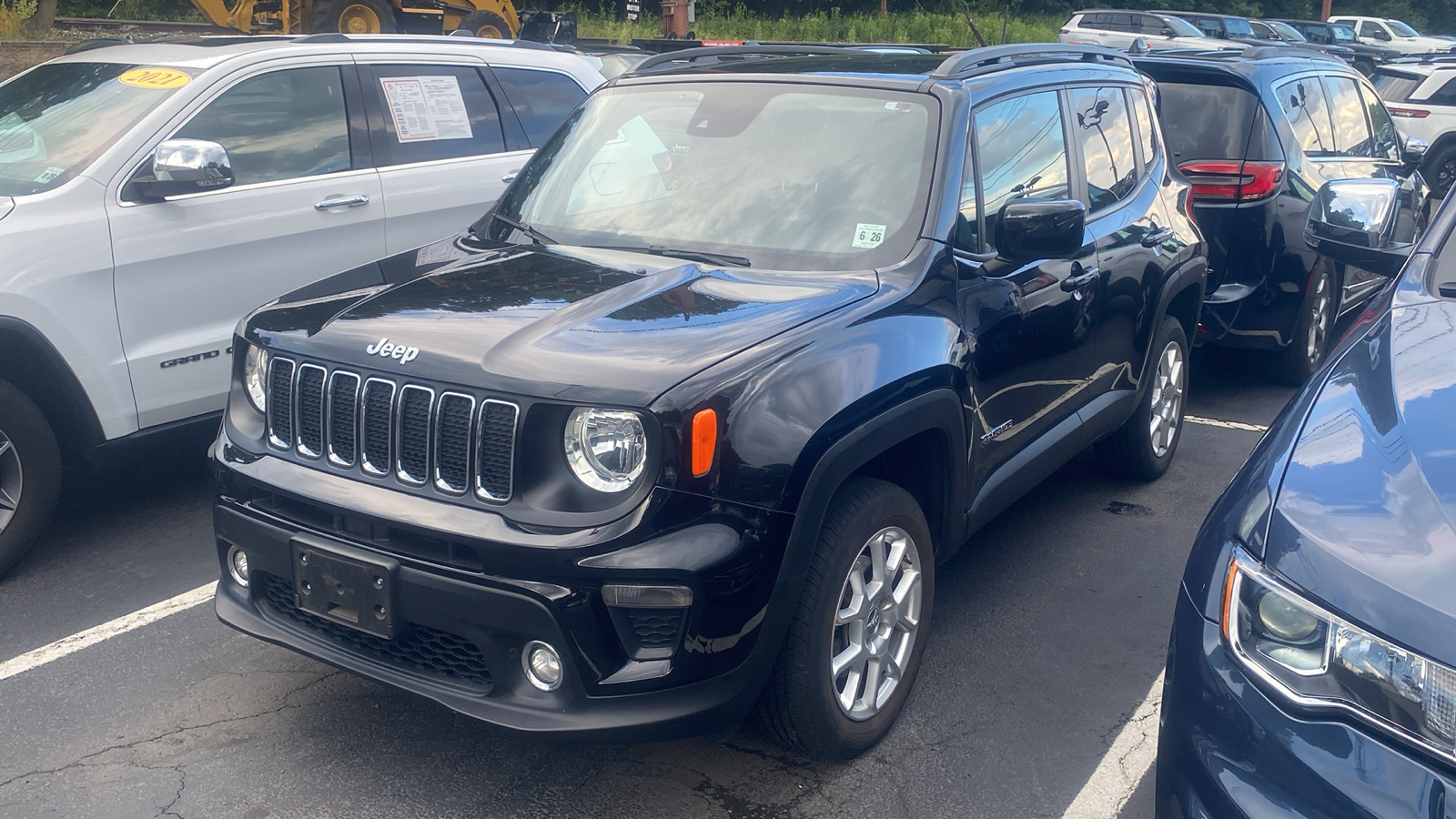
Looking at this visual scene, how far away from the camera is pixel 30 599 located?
4.14 metres

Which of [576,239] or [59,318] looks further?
[59,318]

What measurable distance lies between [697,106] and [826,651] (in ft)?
6.40

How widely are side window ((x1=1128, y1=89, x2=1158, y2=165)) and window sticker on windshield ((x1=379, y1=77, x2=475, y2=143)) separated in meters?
3.05

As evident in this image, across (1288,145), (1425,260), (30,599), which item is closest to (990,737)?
(1425,260)

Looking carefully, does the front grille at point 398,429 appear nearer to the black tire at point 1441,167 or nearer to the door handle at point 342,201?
the door handle at point 342,201

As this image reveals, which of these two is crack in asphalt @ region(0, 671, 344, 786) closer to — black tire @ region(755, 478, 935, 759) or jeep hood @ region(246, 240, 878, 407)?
jeep hood @ region(246, 240, 878, 407)

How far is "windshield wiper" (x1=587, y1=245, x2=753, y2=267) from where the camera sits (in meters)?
3.52

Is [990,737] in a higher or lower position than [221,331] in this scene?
lower

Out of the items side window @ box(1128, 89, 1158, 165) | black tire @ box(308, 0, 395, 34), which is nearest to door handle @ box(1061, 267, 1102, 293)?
side window @ box(1128, 89, 1158, 165)

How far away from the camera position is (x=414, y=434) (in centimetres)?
281

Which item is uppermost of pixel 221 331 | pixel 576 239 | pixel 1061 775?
pixel 576 239

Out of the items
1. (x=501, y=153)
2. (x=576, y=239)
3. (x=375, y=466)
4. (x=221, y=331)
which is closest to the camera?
(x=375, y=466)

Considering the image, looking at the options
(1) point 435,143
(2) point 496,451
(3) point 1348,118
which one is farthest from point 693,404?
(3) point 1348,118

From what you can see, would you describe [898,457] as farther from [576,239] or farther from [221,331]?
[221,331]
